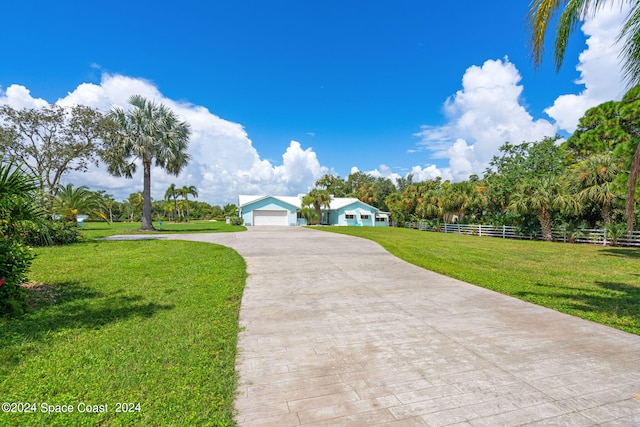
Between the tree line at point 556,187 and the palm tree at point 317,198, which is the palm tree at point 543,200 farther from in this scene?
the palm tree at point 317,198

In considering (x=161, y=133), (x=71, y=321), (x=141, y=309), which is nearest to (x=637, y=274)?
(x=141, y=309)

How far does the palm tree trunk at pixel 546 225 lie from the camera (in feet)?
58.6

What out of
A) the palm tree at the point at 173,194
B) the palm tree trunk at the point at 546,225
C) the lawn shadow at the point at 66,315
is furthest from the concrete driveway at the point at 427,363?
the palm tree at the point at 173,194

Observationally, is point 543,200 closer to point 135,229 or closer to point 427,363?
point 427,363

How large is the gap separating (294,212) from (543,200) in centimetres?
2402

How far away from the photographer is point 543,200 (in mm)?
17234

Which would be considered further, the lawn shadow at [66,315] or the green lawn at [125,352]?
the lawn shadow at [66,315]

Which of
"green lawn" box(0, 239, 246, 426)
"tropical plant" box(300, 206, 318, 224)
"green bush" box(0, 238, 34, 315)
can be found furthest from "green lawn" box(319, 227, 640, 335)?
"tropical plant" box(300, 206, 318, 224)

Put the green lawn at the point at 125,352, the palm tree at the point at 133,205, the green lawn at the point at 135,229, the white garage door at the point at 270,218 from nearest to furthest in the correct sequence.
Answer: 1. the green lawn at the point at 125,352
2. the green lawn at the point at 135,229
3. the white garage door at the point at 270,218
4. the palm tree at the point at 133,205

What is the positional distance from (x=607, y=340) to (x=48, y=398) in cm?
576

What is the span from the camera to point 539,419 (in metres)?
2.24

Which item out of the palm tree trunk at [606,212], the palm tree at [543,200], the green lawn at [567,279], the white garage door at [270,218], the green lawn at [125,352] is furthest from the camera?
the white garage door at [270,218]

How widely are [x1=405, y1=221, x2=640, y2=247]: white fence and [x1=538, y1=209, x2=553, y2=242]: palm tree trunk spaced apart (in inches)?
12.5

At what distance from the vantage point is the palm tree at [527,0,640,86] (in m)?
3.37
